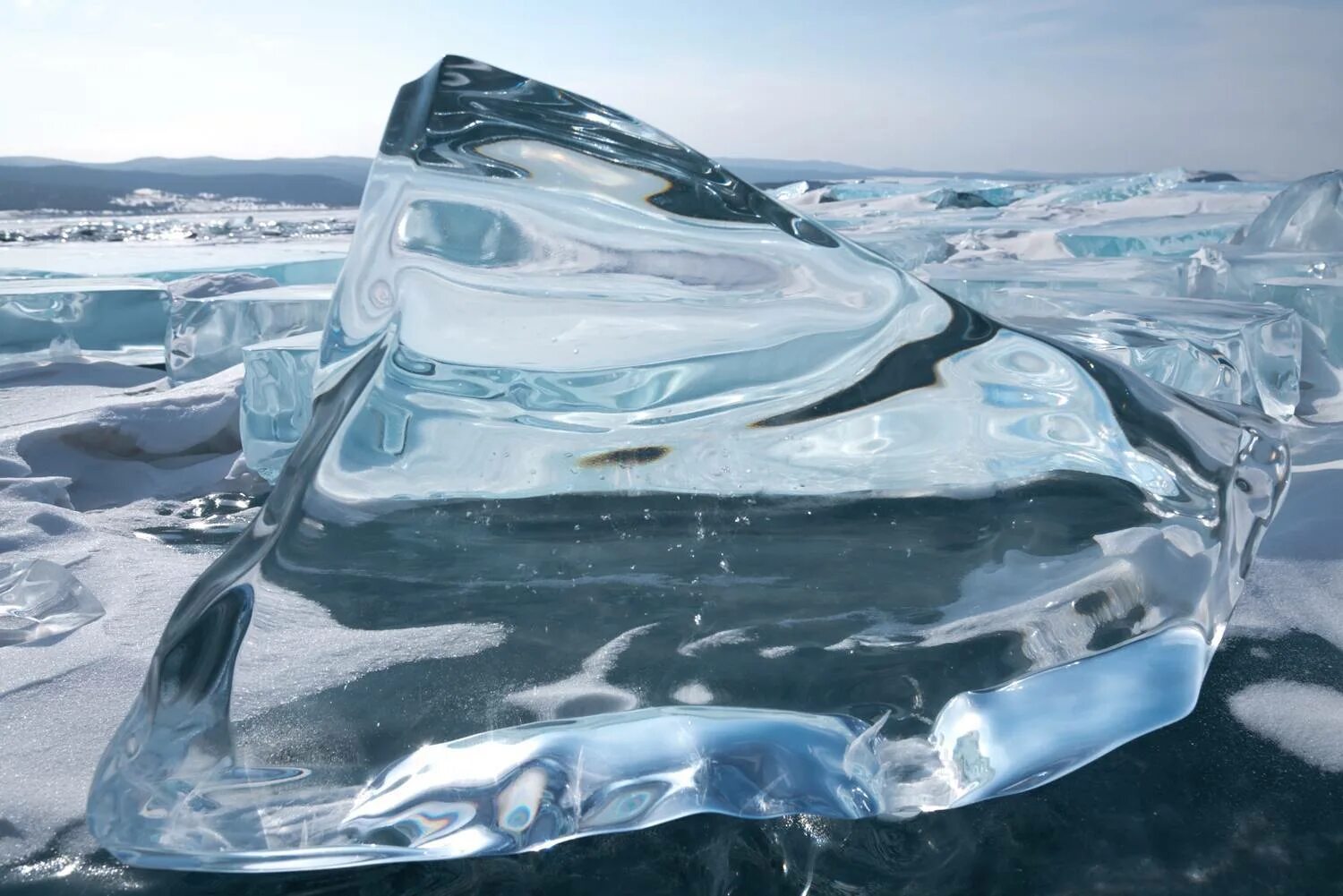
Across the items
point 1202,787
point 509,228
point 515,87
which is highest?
point 515,87

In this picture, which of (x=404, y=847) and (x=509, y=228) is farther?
(x=509, y=228)

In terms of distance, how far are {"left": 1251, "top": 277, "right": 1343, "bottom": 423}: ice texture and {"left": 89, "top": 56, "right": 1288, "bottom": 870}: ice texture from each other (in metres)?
1.46

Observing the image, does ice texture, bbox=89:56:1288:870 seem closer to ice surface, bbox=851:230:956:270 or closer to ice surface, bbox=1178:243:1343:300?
ice surface, bbox=1178:243:1343:300

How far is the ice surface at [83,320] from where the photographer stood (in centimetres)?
321

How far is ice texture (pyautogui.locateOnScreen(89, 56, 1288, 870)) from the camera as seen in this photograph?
76 centimetres

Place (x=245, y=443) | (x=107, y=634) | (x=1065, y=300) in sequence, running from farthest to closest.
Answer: (x=1065, y=300), (x=245, y=443), (x=107, y=634)

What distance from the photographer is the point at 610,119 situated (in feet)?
2.91

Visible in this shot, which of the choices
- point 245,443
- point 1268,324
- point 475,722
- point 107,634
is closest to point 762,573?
point 475,722

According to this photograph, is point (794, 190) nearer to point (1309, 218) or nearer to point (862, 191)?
point (862, 191)

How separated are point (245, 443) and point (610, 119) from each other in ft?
3.83

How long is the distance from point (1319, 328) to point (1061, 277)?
573 mm

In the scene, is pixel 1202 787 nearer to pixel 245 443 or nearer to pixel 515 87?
pixel 515 87

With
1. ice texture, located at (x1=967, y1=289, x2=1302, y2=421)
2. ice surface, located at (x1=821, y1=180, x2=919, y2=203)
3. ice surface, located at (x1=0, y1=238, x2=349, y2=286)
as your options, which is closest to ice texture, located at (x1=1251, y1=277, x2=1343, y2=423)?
ice texture, located at (x1=967, y1=289, x2=1302, y2=421)

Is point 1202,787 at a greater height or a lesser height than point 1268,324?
lesser
